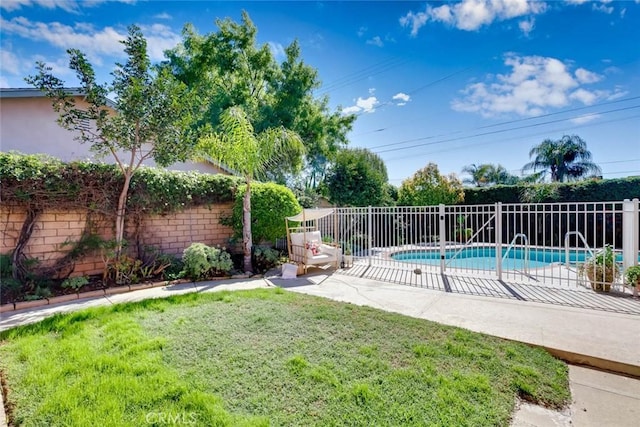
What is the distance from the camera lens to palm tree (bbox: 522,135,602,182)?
21.9 m

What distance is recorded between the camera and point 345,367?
3.04 m

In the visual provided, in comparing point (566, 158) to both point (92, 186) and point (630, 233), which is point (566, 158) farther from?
point (92, 186)

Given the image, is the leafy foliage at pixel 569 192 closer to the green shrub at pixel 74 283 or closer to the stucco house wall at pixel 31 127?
the stucco house wall at pixel 31 127

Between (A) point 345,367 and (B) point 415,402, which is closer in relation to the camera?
(B) point 415,402

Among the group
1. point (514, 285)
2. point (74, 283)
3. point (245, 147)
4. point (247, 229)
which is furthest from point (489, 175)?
point (74, 283)

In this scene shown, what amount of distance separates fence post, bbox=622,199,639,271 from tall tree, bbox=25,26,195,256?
941 centimetres

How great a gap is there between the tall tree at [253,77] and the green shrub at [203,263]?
8356 mm

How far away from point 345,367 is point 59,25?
31.2 ft

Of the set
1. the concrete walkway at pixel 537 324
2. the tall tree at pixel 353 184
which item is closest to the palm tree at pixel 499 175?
the tall tree at pixel 353 184

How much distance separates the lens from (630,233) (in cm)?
586

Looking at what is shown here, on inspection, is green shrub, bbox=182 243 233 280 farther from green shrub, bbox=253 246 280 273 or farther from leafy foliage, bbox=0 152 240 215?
leafy foliage, bbox=0 152 240 215

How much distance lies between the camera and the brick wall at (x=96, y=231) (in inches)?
242

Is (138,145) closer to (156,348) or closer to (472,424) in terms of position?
(156,348)

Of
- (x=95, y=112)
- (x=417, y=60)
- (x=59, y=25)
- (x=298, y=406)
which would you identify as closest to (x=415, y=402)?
(x=298, y=406)
